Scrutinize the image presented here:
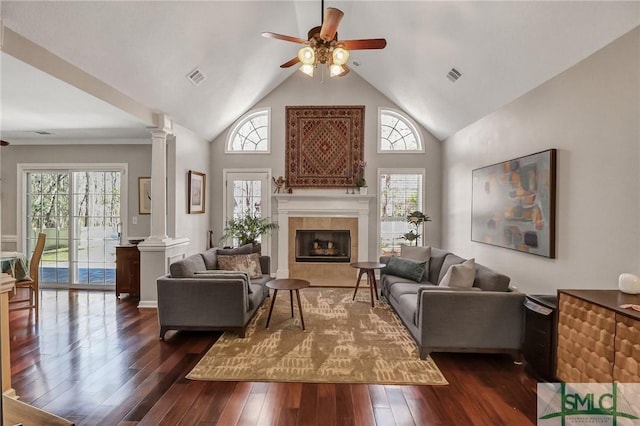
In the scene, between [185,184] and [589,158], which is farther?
[185,184]

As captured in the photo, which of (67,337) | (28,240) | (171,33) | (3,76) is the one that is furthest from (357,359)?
(28,240)

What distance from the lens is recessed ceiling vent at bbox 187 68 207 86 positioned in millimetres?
4410

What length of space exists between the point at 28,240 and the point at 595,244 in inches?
305

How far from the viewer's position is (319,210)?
6.56m

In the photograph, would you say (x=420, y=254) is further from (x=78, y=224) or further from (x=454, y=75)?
(x=78, y=224)

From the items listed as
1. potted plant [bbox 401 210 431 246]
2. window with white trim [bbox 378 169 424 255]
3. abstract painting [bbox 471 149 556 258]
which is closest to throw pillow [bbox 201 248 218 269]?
window with white trim [bbox 378 169 424 255]

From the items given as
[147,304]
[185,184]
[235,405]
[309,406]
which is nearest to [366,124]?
[185,184]

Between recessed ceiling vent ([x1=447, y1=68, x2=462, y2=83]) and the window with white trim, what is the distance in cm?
241

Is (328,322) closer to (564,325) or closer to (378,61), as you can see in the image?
(564,325)

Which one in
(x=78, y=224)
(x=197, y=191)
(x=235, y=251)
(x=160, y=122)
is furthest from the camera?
(x=197, y=191)

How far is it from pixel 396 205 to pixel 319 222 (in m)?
1.50

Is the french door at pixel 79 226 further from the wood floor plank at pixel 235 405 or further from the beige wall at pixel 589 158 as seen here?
the beige wall at pixel 589 158

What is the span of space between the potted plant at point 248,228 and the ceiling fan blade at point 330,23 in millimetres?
3765

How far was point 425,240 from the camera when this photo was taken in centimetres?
662
